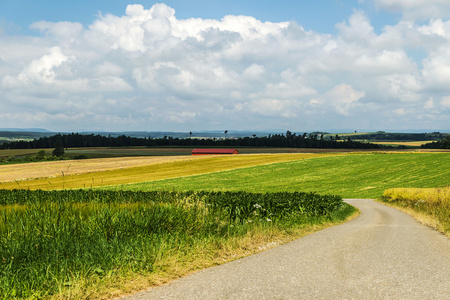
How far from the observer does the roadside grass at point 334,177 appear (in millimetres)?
51219

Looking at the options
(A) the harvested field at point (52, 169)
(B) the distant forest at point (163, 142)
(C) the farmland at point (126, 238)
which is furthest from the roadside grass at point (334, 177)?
(B) the distant forest at point (163, 142)

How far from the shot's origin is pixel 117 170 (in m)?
71.8

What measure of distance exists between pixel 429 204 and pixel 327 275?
18157 mm

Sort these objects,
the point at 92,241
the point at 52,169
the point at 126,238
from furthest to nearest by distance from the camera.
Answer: the point at 52,169 < the point at 126,238 < the point at 92,241

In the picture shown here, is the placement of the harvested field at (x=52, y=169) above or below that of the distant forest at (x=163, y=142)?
below

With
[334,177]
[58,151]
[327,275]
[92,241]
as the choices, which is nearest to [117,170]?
[334,177]

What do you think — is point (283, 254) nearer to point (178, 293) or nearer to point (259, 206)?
point (178, 293)

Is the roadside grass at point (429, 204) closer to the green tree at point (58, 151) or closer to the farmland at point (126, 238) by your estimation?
the farmland at point (126, 238)

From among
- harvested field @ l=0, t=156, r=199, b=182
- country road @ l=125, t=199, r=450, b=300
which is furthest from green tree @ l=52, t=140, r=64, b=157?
country road @ l=125, t=199, r=450, b=300

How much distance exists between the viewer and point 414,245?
11.4m

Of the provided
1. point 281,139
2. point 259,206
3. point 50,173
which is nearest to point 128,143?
point 281,139

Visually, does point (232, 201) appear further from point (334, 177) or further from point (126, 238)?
point (334, 177)

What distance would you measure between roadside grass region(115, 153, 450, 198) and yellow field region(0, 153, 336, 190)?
558cm

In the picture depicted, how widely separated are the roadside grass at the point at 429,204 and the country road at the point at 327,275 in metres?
5.25
